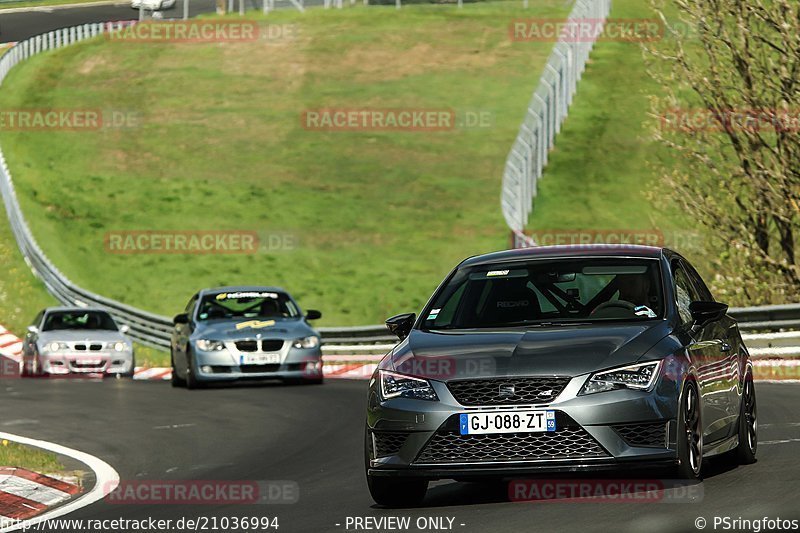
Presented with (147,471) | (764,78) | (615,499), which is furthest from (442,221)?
(615,499)

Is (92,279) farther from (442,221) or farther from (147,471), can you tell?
(147,471)

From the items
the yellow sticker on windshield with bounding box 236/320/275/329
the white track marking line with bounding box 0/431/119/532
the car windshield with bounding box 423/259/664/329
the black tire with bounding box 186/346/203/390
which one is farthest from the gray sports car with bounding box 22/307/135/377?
the car windshield with bounding box 423/259/664/329

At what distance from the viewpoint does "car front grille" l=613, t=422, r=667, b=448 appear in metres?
9.43

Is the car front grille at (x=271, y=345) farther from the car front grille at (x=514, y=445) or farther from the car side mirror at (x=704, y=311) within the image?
the car front grille at (x=514, y=445)

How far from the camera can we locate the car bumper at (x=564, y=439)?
30.8 ft

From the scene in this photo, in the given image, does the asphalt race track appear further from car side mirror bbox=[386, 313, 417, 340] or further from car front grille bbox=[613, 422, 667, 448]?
car side mirror bbox=[386, 313, 417, 340]

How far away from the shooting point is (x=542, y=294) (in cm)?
1112

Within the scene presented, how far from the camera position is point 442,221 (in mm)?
48031

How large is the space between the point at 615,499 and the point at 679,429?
1.98ft

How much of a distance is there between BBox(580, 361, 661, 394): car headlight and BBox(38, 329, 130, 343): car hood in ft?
64.1

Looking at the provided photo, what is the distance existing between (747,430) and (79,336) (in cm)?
1828

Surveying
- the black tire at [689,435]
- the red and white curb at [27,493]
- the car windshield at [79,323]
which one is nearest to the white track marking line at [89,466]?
the red and white curb at [27,493]

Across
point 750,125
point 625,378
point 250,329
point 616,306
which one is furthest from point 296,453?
point 750,125

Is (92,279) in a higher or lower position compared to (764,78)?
lower
